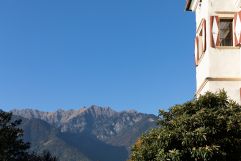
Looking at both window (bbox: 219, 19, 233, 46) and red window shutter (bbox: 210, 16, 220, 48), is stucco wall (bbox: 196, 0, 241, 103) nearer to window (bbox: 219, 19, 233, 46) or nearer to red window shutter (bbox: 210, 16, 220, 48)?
red window shutter (bbox: 210, 16, 220, 48)

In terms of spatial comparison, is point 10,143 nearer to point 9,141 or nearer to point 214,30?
point 9,141

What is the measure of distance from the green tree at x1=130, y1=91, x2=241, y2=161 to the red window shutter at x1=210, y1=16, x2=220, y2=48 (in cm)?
482

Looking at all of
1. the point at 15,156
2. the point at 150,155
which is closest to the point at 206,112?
the point at 150,155

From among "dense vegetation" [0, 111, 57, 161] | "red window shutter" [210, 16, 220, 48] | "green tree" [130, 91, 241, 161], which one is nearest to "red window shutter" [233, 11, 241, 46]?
"red window shutter" [210, 16, 220, 48]

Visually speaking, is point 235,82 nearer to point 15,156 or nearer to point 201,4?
point 201,4

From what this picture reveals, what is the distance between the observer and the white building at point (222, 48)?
24.2 meters

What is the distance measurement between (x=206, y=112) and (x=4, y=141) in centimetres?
3976

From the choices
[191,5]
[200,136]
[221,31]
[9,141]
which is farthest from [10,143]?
[200,136]

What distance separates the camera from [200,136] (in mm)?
18578

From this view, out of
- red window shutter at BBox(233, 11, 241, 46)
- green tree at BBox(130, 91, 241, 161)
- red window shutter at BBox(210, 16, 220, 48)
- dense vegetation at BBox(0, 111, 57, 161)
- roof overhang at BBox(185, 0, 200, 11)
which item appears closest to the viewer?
green tree at BBox(130, 91, 241, 161)

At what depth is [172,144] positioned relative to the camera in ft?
63.6

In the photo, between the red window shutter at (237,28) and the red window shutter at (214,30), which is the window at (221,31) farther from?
the red window shutter at (237,28)

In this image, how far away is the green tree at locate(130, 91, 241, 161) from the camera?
18.6 meters

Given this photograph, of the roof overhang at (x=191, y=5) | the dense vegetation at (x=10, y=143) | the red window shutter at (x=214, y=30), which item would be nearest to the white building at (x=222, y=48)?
the red window shutter at (x=214, y=30)
